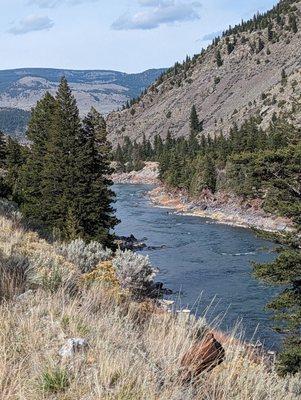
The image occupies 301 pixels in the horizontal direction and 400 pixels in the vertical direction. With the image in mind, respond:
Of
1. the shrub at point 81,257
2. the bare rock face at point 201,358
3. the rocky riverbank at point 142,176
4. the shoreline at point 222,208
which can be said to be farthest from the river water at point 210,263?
the rocky riverbank at point 142,176

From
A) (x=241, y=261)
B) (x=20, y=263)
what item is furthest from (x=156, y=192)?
(x=20, y=263)

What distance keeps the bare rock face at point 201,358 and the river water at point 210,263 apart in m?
9.31

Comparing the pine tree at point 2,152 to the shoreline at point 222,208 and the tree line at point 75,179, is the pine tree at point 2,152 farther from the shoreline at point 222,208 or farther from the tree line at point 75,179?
the shoreline at point 222,208

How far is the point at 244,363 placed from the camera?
219 inches

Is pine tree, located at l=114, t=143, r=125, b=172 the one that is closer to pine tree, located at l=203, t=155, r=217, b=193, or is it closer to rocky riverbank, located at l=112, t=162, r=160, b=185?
rocky riverbank, located at l=112, t=162, r=160, b=185

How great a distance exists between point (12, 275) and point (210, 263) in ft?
125

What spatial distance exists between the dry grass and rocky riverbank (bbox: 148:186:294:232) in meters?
58.6

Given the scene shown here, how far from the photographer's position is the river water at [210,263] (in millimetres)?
29859

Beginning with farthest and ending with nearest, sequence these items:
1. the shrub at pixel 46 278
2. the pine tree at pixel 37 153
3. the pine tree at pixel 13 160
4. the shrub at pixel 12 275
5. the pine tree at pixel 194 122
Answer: the pine tree at pixel 194 122
the pine tree at pixel 13 160
the pine tree at pixel 37 153
the shrub at pixel 46 278
the shrub at pixel 12 275

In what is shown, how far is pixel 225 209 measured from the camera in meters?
82.9

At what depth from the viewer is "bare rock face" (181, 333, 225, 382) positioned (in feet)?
17.0

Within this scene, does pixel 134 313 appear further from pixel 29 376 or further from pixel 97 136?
pixel 97 136

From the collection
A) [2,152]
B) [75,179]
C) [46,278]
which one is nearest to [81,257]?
[46,278]

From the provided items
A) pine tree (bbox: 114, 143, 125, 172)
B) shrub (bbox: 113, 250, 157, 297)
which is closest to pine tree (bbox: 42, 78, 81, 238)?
shrub (bbox: 113, 250, 157, 297)
